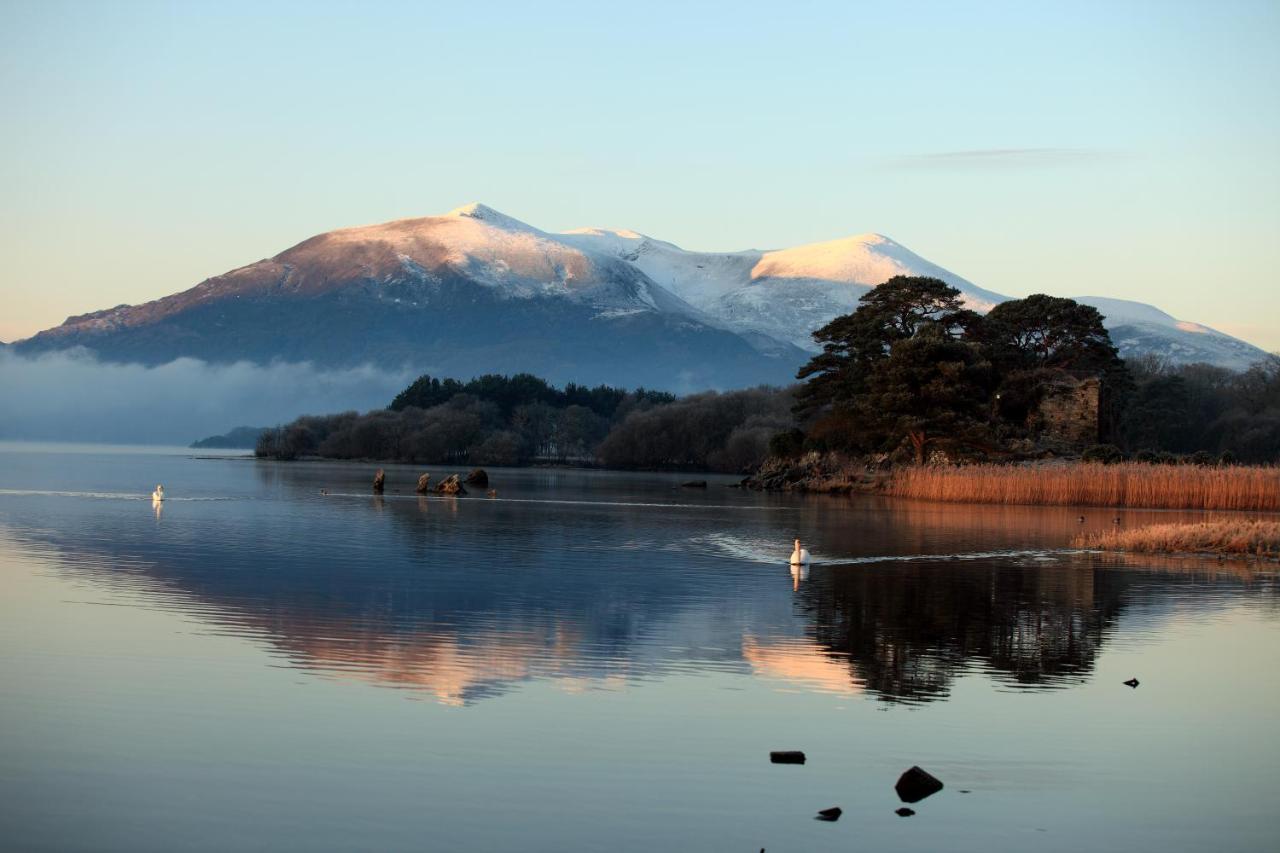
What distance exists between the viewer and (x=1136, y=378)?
9194cm

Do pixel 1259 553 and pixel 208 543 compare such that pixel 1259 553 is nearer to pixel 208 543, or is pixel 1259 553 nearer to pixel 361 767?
pixel 208 543

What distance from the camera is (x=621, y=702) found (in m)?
13.2

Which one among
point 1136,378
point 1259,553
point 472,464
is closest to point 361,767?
point 1259,553

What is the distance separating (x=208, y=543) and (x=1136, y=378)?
73907mm

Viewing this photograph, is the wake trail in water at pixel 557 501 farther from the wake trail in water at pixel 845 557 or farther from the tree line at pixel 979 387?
the wake trail in water at pixel 845 557

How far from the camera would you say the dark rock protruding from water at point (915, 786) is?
33.1 ft

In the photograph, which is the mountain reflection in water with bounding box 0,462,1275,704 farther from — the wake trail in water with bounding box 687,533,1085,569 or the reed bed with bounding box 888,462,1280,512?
the reed bed with bounding box 888,462,1280,512

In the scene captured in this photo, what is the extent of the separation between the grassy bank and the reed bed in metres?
16.1

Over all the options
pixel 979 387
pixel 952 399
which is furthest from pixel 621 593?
pixel 979 387

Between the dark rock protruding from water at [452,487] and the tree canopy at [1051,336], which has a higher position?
the tree canopy at [1051,336]

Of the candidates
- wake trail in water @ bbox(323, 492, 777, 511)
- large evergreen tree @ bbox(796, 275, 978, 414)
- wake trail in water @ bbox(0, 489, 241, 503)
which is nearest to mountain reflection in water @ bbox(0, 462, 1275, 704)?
wake trail in water @ bbox(0, 489, 241, 503)

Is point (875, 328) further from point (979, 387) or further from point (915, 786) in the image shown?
point (915, 786)

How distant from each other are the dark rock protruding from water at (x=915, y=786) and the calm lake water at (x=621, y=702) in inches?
7.6

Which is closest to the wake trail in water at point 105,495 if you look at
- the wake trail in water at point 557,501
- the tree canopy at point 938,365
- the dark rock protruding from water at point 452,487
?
the wake trail in water at point 557,501
